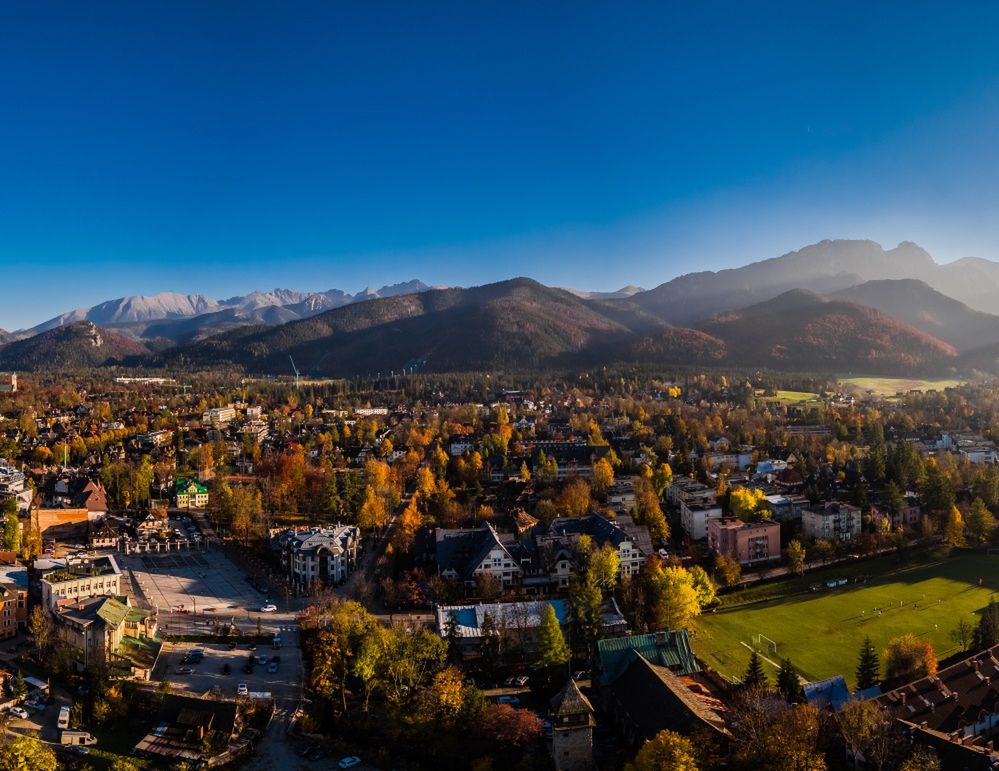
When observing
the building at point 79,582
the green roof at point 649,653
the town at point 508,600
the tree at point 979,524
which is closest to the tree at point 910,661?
the town at point 508,600

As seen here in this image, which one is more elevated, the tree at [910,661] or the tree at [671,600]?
the tree at [671,600]

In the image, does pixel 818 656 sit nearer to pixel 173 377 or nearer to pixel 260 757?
pixel 260 757

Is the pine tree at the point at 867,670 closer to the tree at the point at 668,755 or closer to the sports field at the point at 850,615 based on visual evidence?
the sports field at the point at 850,615

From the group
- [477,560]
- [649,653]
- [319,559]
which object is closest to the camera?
[649,653]

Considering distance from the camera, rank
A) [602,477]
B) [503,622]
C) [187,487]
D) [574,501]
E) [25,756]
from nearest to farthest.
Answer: [25,756], [503,622], [574,501], [602,477], [187,487]

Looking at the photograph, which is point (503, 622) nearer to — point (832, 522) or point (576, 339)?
point (832, 522)

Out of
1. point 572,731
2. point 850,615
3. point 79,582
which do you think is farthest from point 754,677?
point 79,582

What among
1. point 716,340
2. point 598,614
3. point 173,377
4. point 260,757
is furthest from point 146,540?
point 716,340
